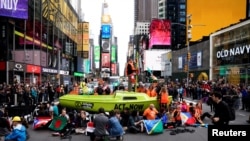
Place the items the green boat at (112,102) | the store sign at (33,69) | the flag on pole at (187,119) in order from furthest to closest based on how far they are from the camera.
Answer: the store sign at (33,69), the green boat at (112,102), the flag on pole at (187,119)

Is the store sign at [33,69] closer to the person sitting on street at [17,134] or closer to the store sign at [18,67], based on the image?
the store sign at [18,67]

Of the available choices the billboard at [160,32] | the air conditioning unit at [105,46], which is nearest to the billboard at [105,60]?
the air conditioning unit at [105,46]

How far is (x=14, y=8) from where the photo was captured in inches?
1340

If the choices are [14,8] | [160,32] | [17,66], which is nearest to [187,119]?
[14,8]

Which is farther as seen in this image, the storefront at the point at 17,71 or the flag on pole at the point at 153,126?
the storefront at the point at 17,71

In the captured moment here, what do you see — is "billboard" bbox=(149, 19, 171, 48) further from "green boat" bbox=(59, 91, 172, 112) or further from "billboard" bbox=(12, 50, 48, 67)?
"green boat" bbox=(59, 91, 172, 112)

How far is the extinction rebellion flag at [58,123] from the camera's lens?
643 inches

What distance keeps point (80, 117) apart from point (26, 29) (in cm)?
2772

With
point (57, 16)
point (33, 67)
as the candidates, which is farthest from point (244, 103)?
point (57, 16)

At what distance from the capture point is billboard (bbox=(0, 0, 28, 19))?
3331 centimetres

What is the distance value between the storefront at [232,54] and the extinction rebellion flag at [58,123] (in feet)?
90.0

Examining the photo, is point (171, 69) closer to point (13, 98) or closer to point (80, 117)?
point (13, 98)

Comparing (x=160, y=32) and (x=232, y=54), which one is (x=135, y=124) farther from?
(x=160, y=32)

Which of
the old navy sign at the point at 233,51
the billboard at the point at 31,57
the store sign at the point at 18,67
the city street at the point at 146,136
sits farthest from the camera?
the old navy sign at the point at 233,51
